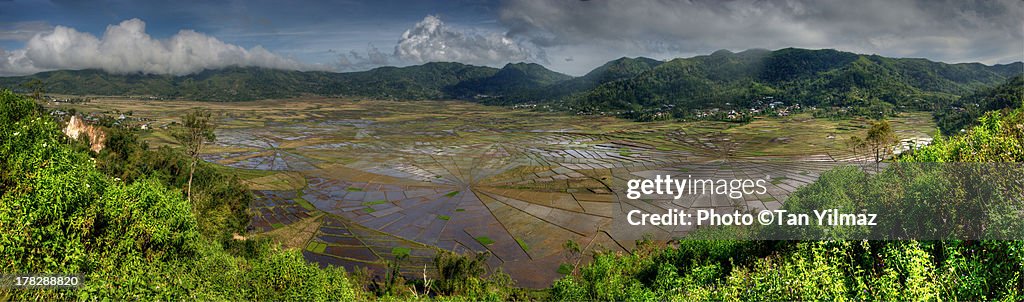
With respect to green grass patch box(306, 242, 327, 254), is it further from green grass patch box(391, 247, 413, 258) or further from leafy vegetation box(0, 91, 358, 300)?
leafy vegetation box(0, 91, 358, 300)

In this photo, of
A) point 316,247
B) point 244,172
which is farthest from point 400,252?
point 244,172

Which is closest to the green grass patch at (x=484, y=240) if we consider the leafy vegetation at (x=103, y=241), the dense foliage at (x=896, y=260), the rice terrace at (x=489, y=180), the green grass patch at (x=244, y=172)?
the rice terrace at (x=489, y=180)

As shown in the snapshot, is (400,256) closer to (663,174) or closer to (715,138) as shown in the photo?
(663,174)

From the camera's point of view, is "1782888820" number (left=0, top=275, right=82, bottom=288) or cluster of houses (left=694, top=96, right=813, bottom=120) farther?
cluster of houses (left=694, top=96, right=813, bottom=120)

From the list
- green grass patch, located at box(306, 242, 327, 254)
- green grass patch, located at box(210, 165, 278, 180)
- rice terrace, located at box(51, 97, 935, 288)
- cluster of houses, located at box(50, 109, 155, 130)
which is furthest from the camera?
green grass patch, located at box(210, 165, 278, 180)

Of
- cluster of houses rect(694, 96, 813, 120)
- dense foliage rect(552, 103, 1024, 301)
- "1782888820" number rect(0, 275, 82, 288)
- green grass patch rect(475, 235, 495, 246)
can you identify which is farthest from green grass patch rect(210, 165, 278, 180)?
cluster of houses rect(694, 96, 813, 120)

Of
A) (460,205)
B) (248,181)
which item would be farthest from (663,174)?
(248,181)

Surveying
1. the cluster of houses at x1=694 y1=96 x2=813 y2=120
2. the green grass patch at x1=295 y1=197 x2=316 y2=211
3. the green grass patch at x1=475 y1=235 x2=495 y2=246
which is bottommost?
the green grass patch at x1=475 y1=235 x2=495 y2=246

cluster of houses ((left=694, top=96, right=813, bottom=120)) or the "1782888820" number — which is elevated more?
cluster of houses ((left=694, top=96, right=813, bottom=120))
